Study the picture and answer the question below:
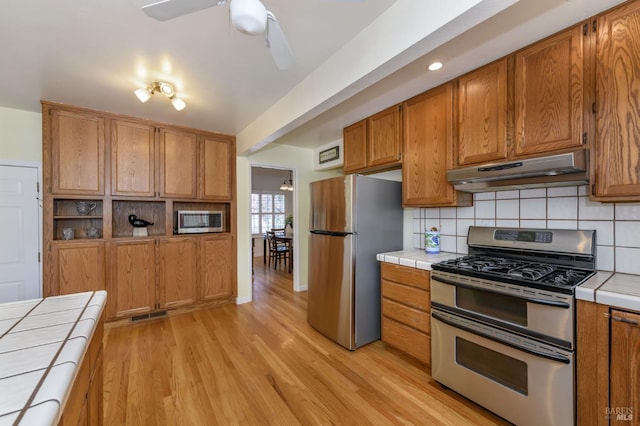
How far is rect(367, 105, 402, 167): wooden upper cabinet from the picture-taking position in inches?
99.7

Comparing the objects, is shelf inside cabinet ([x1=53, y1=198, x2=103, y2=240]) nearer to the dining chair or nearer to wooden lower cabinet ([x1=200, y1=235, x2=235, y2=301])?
wooden lower cabinet ([x1=200, y1=235, x2=235, y2=301])

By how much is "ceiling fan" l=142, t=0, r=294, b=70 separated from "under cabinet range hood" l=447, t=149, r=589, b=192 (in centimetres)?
153

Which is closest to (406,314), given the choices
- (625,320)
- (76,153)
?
(625,320)

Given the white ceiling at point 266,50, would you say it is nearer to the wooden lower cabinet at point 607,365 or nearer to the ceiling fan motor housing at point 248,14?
the ceiling fan motor housing at point 248,14

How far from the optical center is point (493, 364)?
64.7 inches

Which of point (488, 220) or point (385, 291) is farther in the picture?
point (385, 291)

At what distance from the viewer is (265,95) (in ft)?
8.07

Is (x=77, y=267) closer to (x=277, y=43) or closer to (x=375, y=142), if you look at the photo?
(x=277, y=43)

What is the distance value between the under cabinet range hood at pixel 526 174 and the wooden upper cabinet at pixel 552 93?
0.32ft

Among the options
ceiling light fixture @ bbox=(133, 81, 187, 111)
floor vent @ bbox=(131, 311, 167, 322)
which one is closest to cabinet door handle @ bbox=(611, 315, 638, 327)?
ceiling light fixture @ bbox=(133, 81, 187, 111)

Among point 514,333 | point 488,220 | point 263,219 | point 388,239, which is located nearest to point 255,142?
point 388,239

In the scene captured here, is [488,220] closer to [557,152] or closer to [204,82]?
[557,152]

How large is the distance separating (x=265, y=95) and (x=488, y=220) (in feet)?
7.39

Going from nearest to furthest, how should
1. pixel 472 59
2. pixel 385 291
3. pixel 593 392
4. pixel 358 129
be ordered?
pixel 593 392 < pixel 472 59 < pixel 385 291 < pixel 358 129
